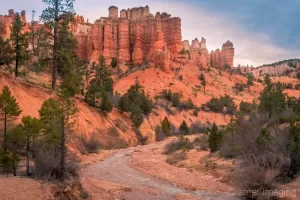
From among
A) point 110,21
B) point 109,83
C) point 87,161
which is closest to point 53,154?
point 87,161

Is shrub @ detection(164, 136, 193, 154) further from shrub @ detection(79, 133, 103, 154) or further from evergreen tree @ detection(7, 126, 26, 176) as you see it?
evergreen tree @ detection(7, 126, 26, 176)

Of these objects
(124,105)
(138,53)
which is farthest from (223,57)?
(124,105)

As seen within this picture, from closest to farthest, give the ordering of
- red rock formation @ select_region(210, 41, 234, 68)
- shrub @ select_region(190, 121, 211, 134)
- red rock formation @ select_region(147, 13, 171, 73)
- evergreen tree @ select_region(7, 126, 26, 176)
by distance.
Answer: evergreen tree @ select_region(7, 126, 26, 176) → shrub @ select_region(190, 121, 211, 134) → red rock formation @ select_region(147, 13, 171, 73) → red rock formation @ select_region(210, 41, 234, 68)

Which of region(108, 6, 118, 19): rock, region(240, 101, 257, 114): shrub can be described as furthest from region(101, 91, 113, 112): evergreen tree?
region(108, 6, 118, 19): rock

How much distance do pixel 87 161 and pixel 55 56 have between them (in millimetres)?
11518

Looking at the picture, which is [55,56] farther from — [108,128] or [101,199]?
[101,199]

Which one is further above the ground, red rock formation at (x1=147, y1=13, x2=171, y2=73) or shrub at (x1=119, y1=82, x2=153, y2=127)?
red rock formation at (x1=147, y1=13, x2=171, y2=73)

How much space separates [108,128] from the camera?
3869 centimetres

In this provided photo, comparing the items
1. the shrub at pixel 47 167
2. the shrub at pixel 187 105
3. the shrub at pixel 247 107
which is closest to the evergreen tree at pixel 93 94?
the shrub at pixel 47 167

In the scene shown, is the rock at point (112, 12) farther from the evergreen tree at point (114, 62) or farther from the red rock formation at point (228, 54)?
the red rock formation at point (228, 54)

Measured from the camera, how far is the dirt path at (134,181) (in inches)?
569

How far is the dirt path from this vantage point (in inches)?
569

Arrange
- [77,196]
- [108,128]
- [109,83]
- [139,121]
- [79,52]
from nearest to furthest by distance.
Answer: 1. [77,196]
2. [108,128]
3. [139,121]
4. [109,83]
5. [79,52]

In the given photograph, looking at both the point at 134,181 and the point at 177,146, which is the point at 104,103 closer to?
the point at 177,146
